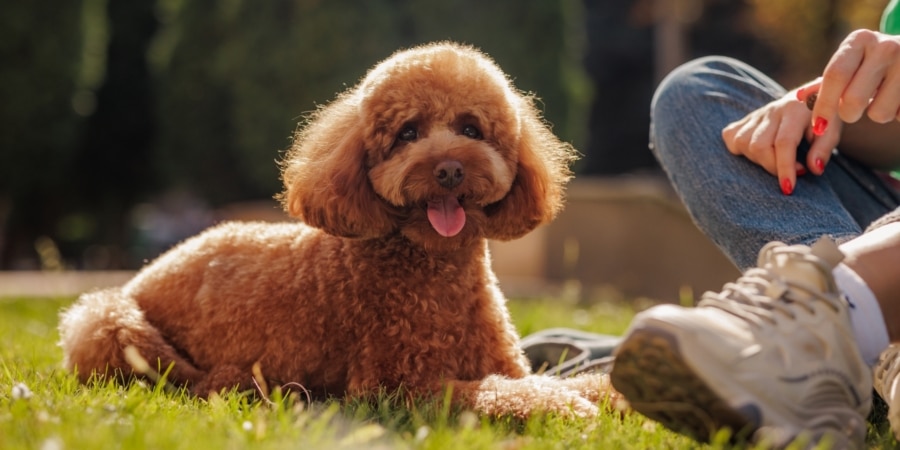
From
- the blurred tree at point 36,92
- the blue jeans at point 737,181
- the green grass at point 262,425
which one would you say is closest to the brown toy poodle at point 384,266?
the green grass at point 262,425

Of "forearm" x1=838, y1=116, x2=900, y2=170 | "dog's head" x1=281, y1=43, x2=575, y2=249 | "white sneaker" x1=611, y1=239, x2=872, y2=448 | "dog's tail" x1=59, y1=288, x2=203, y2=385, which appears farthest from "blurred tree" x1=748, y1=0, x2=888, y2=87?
"white sneaker" x1=611, y1=239, x2=872, y2=448

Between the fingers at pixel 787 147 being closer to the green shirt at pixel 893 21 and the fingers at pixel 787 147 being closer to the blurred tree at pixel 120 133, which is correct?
the green shirt at pixel 893 21

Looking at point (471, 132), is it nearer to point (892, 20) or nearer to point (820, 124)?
point (820, 124)

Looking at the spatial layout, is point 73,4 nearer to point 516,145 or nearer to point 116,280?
point 116,280

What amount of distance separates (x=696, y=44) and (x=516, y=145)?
19.6 metres

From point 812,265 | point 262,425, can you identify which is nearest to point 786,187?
point 812,265

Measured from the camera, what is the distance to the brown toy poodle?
2.53 m

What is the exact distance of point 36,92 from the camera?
12.0m

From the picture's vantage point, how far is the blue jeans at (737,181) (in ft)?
8.46

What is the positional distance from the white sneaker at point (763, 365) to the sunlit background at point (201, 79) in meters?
8.81

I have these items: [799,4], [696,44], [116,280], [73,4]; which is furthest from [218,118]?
[696,44]

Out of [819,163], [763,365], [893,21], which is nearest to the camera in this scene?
[763,365]

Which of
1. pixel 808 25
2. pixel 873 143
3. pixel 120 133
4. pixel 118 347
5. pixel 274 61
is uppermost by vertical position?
pixel 873 143

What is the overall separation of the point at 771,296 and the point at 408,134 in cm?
121
